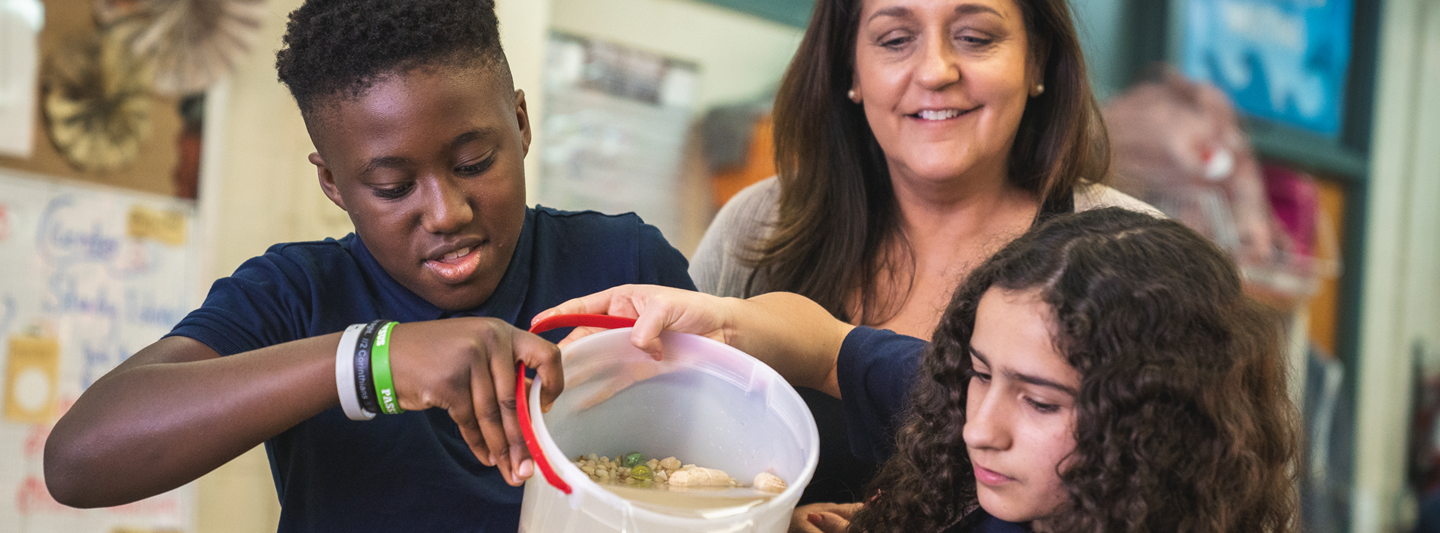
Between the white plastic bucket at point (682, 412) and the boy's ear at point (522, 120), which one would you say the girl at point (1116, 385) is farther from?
the boy's ear at point (522, 120)

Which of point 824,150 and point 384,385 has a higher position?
point 824,150

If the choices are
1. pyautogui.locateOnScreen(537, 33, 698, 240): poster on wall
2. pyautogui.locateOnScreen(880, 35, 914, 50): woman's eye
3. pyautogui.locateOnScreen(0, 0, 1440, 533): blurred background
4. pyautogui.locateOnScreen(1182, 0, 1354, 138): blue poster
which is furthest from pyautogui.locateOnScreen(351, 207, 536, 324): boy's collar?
pyautogui.locateOnScreen(1182, 0, 1354, 138): blue poster

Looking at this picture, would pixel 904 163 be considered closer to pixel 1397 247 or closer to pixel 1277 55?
pixel 1277 55

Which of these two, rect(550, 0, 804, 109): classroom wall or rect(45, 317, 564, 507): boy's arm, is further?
rect(550, 0, 804, 109): classroom wall

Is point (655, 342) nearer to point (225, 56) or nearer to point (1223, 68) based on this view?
point (225, 56)

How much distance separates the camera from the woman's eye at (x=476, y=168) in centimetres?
99

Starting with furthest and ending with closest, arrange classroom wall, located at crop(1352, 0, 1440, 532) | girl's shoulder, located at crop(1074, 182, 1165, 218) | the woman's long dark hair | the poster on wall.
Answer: classroom wall, located at crop(1352, 0, 1440, 532) → the poster on wall → the woman's long dark hair → girl's shoulder, located at crop(1074, 182, 1165, 218)

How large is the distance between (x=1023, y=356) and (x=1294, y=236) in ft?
11.8

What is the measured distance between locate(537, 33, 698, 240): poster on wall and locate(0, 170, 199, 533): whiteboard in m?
0.80

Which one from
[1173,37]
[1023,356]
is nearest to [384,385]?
[1023,356]

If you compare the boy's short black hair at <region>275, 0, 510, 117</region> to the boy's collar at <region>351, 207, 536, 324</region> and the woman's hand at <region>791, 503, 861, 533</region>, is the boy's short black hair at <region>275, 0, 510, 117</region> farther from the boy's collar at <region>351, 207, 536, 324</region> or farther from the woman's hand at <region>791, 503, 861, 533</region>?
the woman's hand at <region>791, 503, 861, 533</region>

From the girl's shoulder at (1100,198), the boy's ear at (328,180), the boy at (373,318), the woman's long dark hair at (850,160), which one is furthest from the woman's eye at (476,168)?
the girl's shoulder at (1100,198)

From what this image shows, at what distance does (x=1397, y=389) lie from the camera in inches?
184

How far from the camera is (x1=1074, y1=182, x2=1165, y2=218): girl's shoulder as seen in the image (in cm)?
139
